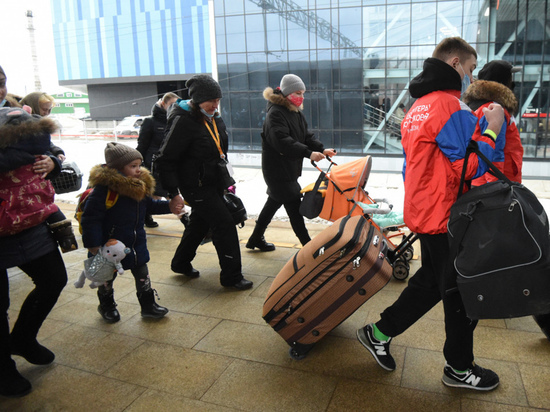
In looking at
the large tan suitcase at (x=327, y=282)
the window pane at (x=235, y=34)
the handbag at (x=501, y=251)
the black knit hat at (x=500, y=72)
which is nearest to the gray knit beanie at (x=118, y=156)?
the large tan suitcase at (x=327, y=282)

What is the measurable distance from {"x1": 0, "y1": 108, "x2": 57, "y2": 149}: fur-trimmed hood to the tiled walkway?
1.52 meters

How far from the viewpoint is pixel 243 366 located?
9.40ft

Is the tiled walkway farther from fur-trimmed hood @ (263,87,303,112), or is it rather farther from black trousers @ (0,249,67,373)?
fur-trimmed hood @ (263,87,303,112)

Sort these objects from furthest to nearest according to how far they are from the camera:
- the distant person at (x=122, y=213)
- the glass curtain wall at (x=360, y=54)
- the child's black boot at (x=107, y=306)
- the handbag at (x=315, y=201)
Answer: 1. the glass curtain wall at (x=360, y=54)
2. the handbag at (x=315, y=201)
3. the child's black boot at (x=107, y=306)
4. the distant person at (x=122, y=213)

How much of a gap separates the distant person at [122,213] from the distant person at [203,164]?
1.26ft

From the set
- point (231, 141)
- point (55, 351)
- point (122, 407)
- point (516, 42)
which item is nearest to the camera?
point (122, 407)

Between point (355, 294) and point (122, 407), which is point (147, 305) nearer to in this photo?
point (122, 407)

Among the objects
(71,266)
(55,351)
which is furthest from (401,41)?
(55,351)

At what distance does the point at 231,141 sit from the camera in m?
25.7

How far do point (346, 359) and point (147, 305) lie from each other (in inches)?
65.9

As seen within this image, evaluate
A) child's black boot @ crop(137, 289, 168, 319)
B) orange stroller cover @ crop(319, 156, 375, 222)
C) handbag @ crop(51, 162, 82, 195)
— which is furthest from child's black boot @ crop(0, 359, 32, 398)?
orange stroller cover @ crop(319, 156, 375, 222)

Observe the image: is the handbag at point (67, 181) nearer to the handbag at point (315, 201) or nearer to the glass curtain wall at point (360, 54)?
the handbag at point (315, 201)

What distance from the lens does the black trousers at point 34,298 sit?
268 centimetres

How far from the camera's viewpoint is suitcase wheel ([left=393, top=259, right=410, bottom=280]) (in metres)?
4.01
